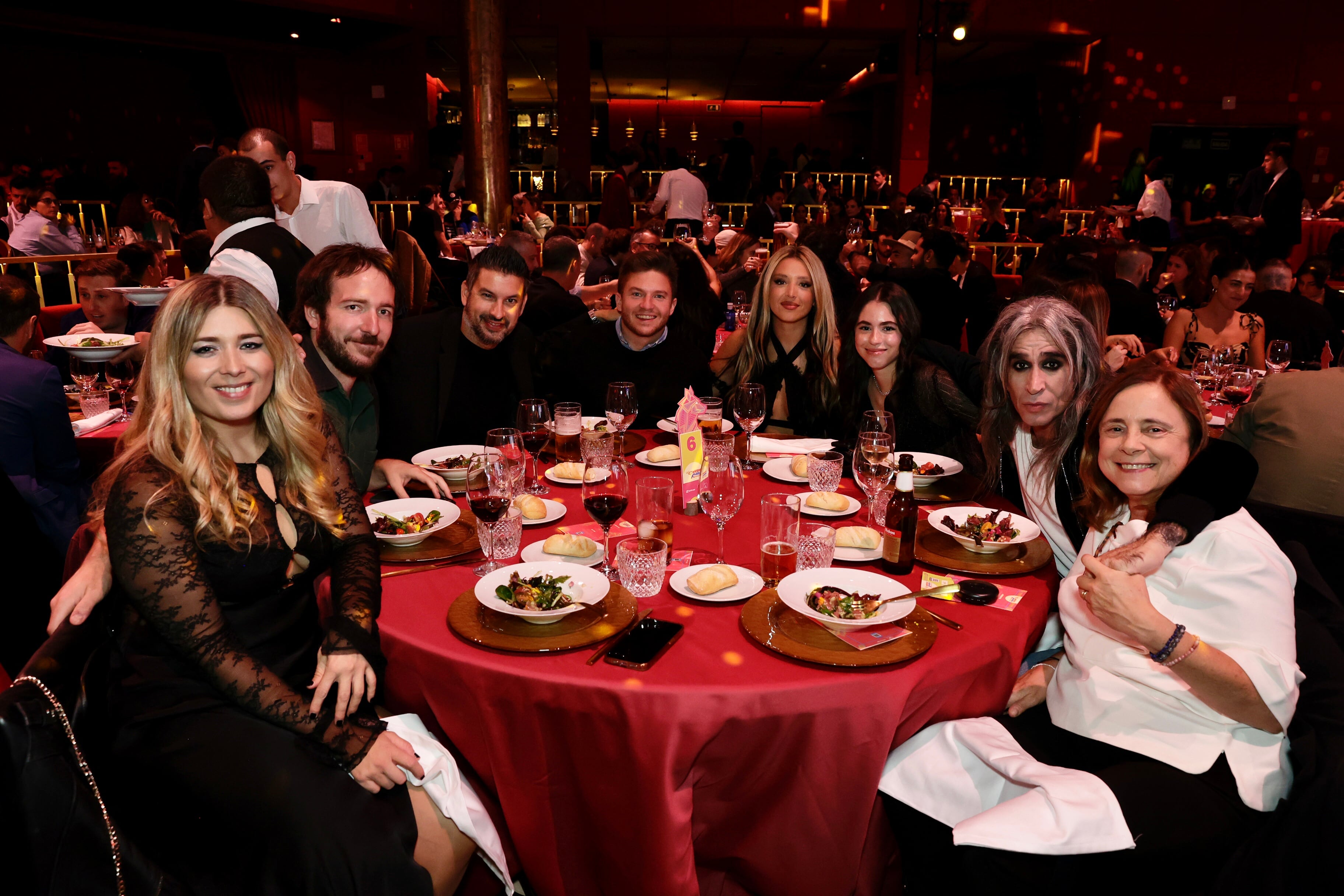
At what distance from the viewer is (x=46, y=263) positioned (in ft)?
22.2

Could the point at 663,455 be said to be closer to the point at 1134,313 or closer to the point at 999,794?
the point at 999,794

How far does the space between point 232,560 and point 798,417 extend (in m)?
2.32

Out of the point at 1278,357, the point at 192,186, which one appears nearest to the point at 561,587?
the point at 1278,357

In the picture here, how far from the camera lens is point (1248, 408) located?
8.97ft

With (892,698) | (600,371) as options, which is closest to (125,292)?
(600,371)

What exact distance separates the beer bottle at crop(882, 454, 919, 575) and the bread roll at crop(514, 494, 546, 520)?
2.91 ft

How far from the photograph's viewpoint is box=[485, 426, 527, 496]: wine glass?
2.24 metres

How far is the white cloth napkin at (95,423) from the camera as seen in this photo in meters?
3.30

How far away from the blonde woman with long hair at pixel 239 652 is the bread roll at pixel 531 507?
43 centimetres

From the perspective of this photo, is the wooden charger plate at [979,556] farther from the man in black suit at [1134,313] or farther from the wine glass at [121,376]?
the man in black suit at [1134,313]

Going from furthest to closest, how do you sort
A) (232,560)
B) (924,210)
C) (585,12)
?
(585,12) < (924,210) < (232,560)

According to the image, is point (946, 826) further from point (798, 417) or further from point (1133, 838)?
point (798, 417)

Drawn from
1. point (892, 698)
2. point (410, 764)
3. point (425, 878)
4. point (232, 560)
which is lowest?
point (425, 878)

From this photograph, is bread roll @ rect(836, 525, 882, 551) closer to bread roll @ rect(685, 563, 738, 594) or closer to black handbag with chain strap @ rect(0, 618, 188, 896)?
bread roll @ rect(685, 563, 738, 594)
